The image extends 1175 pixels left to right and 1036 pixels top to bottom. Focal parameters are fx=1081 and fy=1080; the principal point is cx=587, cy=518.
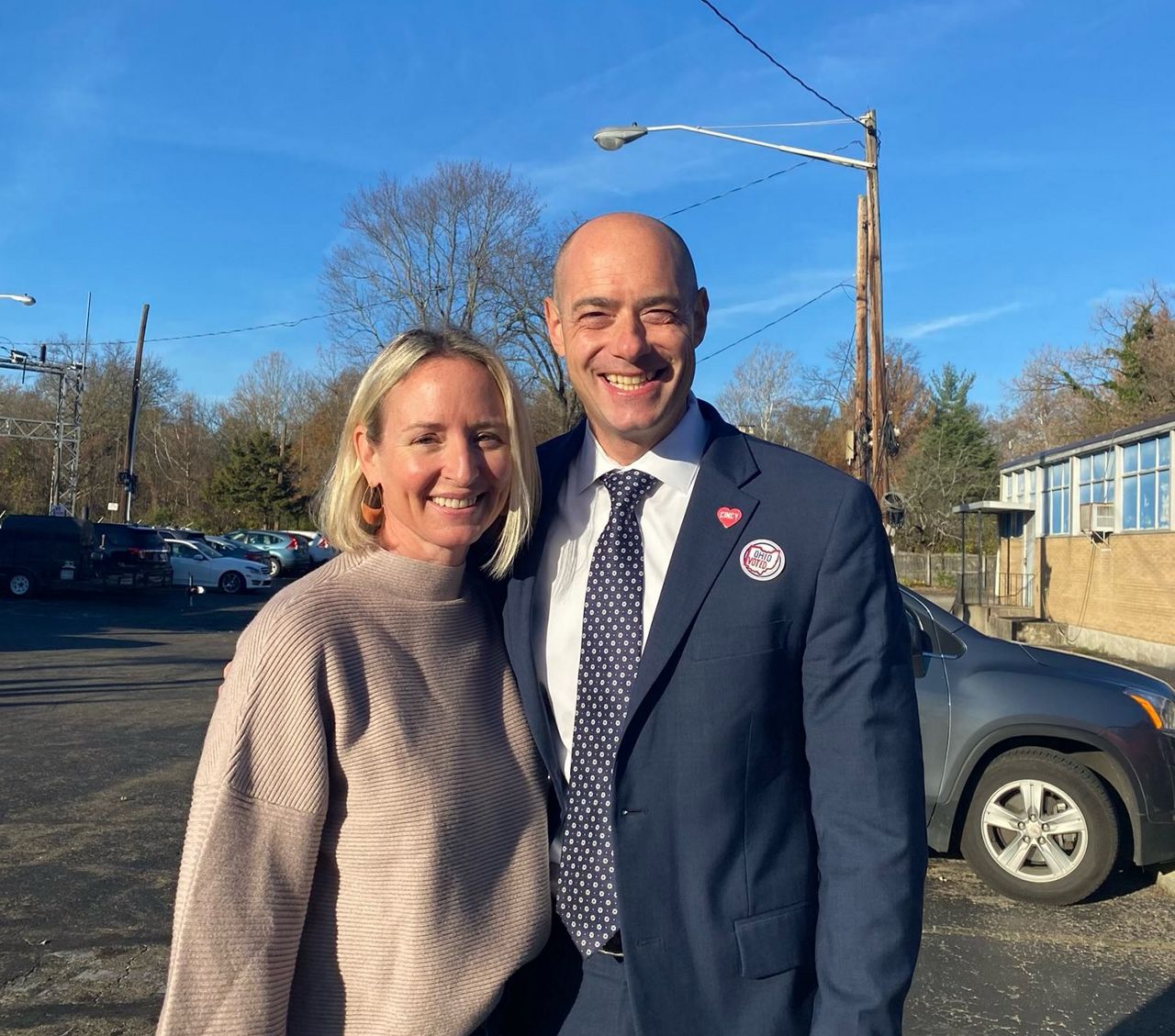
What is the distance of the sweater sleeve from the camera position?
4.98ft

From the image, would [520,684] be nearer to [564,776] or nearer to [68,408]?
[564,776]

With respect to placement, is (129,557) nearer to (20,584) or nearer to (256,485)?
(20,584)

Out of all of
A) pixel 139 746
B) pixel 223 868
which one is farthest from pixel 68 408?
pixel 223 868

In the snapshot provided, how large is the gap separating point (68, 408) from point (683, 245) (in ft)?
166

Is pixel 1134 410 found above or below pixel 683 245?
above

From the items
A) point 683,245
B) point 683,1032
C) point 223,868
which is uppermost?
point 683,245

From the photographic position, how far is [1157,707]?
19.7 feet

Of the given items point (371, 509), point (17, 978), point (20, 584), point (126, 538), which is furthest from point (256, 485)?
point (371, 509)

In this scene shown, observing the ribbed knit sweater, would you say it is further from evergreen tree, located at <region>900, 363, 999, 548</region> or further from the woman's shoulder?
evergreen tree, located at <region>900, 363, 999, 548</region>

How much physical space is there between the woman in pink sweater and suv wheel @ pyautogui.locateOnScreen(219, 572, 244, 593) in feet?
95.8

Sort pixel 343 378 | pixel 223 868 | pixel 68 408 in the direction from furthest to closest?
pixel 68 408 < pixel 343 378 < pixel 223 868

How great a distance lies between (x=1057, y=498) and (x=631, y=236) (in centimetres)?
2472

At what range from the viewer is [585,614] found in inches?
77.4

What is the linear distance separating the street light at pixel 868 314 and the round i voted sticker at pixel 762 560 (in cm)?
1329
